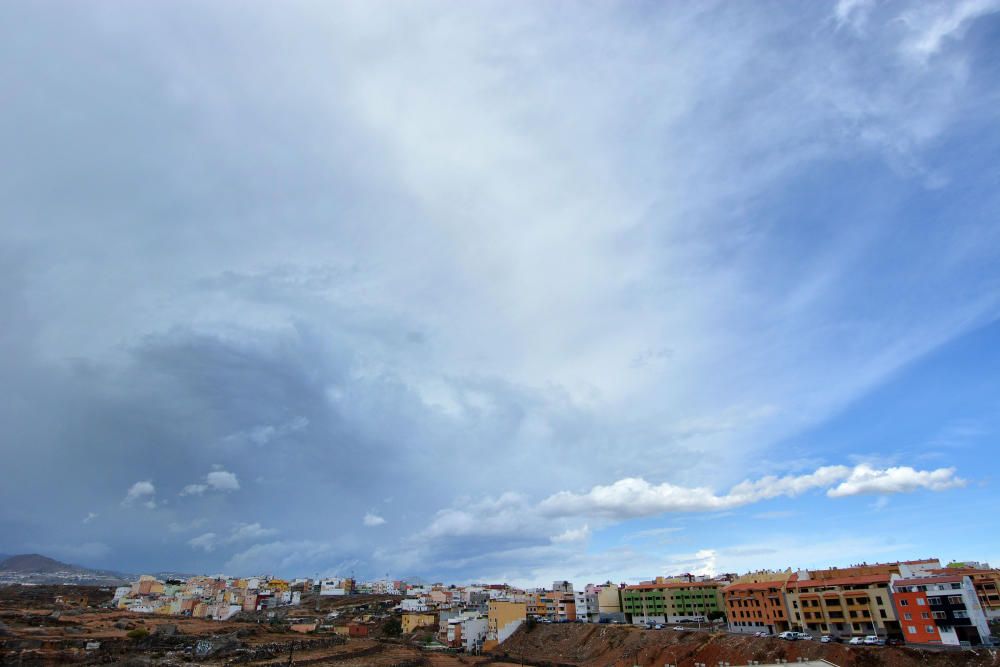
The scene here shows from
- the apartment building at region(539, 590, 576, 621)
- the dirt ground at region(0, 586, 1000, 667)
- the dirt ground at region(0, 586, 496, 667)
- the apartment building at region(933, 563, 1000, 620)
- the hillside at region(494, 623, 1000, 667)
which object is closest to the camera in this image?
the hillside at region(494, 623, 1000, 667)

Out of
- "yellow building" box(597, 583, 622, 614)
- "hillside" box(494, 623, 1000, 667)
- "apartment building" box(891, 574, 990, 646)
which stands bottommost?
"hillside" box(494, 623, 1000, 667)

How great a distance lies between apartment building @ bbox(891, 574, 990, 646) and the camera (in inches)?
3031

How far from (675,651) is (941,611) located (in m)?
38.5

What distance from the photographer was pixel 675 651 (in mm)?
97312

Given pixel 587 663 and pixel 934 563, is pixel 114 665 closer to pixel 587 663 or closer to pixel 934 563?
pixel 587 663

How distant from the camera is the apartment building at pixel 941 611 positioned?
77.0 meters

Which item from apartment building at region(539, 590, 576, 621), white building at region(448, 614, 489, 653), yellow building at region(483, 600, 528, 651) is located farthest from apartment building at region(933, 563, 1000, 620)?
white building at region(448, 614, 489, 653)

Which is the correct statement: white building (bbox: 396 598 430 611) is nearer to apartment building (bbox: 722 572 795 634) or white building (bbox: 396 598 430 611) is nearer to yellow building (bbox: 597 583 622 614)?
yellow building (bbox: 597 583 622 614)

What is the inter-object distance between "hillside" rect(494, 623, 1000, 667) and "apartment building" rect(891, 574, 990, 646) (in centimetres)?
887

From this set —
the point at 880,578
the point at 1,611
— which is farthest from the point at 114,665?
the point at 880,578

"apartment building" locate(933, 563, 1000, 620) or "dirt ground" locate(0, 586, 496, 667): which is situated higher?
"apartment building" locate(933, 563, 1000, 620)

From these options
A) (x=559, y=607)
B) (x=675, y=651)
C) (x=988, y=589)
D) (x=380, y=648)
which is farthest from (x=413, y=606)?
(x=988, y=589)

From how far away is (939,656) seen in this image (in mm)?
70812

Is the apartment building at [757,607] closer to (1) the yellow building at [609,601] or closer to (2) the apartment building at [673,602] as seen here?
(2) the apartment building at [673,602]
